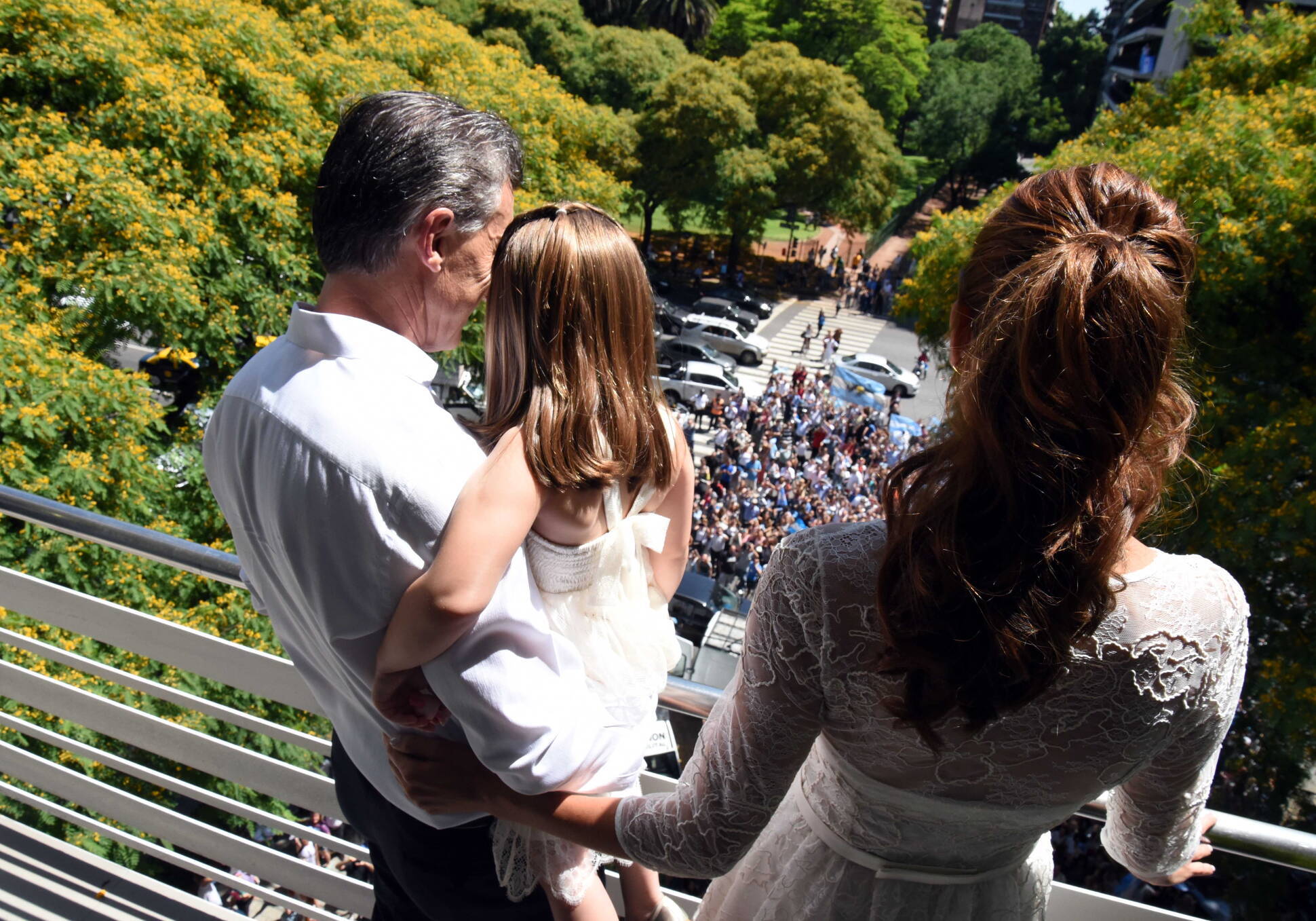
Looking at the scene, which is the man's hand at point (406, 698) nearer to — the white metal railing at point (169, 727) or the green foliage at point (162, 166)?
the white metal railing at point (169, 727)

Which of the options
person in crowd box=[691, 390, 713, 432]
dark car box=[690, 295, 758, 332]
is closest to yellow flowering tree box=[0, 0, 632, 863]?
person in crowd box=[691, 390, 713, 432]

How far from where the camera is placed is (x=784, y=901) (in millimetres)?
1112

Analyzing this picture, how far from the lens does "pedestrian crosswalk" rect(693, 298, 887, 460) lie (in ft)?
71.3

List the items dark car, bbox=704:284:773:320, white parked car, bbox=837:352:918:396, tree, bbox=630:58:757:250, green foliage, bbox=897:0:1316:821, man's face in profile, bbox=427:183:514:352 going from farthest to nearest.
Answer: dark car, bbox=704:284:773:320, tree, bbox=630:58:757:250, white parked car, bbox=837:352:918:396, green foliage, bbox=897:0:1316:821, man's face in profile, bbox=427:183:514:352

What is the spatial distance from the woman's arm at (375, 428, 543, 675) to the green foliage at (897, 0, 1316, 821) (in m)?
6.42

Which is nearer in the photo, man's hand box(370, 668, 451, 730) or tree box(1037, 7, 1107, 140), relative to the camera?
man's hand box(370, 668, 451, 730)

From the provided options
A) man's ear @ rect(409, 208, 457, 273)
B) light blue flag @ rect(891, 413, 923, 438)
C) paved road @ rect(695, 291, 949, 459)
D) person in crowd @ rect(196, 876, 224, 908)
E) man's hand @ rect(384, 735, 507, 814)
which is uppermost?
man's ear @ rect(409, 208, 457, 273)

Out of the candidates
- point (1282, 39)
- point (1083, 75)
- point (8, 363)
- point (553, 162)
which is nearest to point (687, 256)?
point (553, 162)

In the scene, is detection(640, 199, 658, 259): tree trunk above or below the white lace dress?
below

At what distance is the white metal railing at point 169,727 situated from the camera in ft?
5.47

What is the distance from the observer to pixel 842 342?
24406 mm

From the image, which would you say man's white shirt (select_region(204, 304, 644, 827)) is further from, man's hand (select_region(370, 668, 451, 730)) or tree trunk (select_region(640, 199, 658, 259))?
tree trunk (select_region(640, 199, 658, 259))

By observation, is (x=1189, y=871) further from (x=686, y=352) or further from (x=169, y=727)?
(x=686, y=352)

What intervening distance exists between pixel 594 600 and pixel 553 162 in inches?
488
